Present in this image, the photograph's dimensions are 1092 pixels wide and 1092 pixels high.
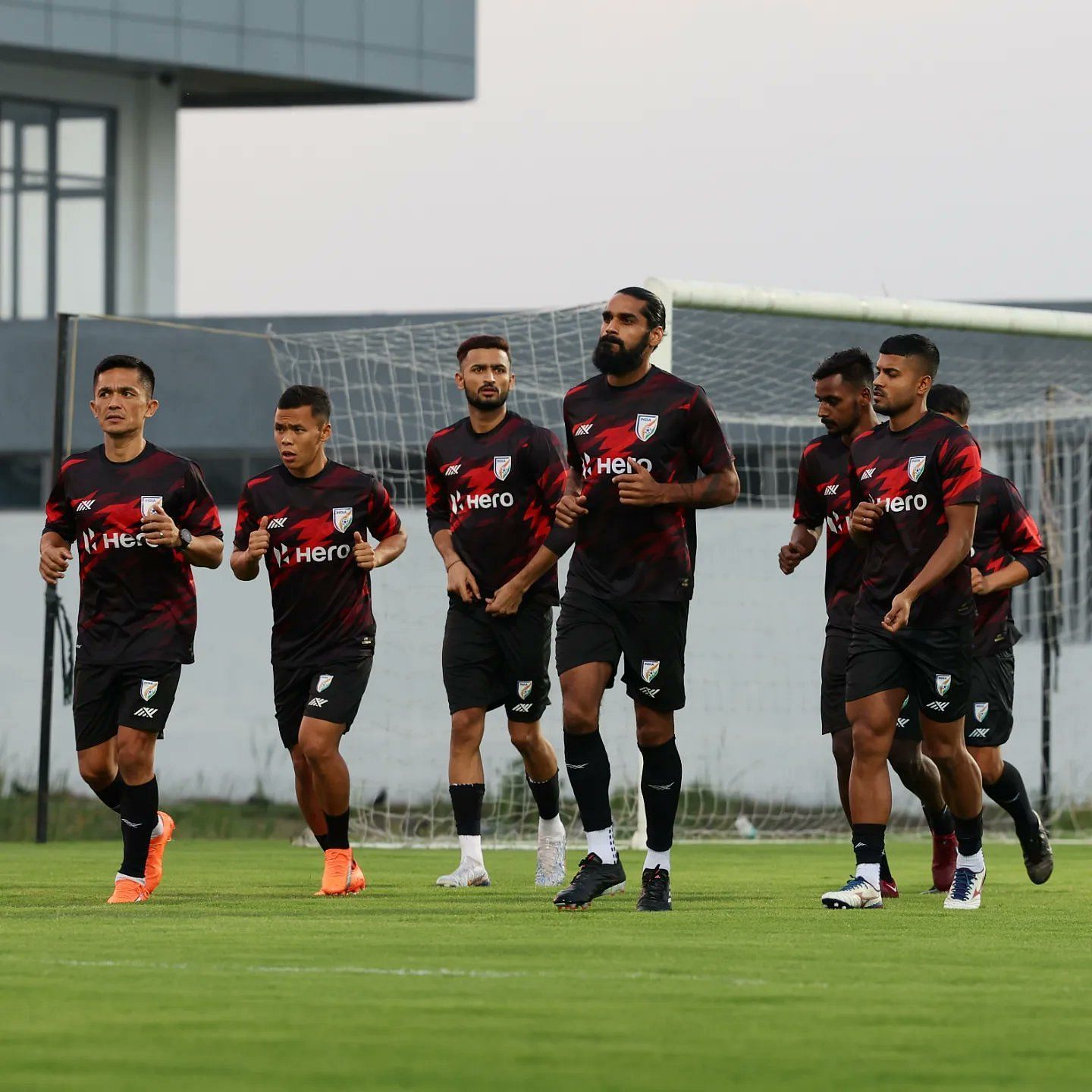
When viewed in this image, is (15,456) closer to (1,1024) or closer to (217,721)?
(217,721)

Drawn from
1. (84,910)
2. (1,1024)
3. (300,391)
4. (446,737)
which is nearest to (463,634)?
(300,391)

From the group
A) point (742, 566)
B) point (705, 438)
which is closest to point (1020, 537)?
point (705, 438)

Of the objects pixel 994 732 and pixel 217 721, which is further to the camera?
pixel 217 721

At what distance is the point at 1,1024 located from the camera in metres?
4.99

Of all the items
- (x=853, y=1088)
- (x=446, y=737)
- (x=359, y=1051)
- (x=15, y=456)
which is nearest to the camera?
(x=853, y=1088)

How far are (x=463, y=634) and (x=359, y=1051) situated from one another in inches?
209

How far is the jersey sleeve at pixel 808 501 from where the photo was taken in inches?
384

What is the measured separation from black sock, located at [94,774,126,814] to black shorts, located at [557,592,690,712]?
2.04 metres

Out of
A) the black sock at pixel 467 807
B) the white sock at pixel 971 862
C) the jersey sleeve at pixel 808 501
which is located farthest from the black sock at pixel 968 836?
the black sock at pixel 467 807

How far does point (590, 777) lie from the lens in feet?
27.2

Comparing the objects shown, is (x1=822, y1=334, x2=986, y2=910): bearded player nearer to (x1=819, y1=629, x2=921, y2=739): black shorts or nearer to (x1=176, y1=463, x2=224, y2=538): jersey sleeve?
(x1=819, y1=629, x2=921, y2=739): black shorts

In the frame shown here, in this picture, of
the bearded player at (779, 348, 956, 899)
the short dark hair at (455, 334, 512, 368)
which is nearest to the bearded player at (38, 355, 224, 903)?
the short dark hair at (455, 334, 512, 368)

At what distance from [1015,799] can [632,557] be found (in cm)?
272

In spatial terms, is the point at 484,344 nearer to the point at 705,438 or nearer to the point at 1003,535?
the point at 705,438
